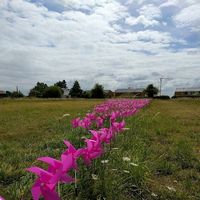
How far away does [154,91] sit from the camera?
263ft

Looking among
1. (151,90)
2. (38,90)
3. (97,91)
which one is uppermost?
(38,90)

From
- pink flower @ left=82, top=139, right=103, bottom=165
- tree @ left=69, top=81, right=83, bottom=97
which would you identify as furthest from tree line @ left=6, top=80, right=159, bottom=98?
pink flower @ left=82, top=139, right=103, bottom=165

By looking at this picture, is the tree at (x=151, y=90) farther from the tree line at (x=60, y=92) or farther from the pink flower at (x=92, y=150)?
the pink flower at (x=92, y=150)

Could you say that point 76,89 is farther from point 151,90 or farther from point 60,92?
point 151,90

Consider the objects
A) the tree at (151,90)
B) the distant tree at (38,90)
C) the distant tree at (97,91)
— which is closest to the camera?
the distant tree at (97,91)

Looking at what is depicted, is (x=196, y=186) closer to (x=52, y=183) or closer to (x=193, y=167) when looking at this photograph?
(x=193, y=167)

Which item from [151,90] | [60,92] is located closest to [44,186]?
[151,90]

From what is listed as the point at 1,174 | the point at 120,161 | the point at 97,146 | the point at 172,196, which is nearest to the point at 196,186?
the point at 172,196

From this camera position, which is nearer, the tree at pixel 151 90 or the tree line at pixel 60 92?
the tree line at pixel 60 92

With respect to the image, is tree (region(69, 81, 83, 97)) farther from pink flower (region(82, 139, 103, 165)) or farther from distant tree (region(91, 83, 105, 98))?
pink flower (region(82, 139, 103, 165))

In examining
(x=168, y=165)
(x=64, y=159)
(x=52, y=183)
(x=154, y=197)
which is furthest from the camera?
(x=168, y=165)

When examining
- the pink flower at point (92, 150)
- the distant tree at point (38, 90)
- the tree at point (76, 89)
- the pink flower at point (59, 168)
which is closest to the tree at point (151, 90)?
the tree at point (76, 89)

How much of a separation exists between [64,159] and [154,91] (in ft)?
→ 263

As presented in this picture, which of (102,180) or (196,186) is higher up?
(102,180)
